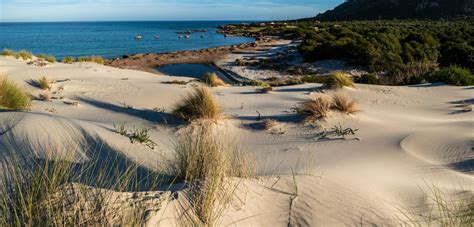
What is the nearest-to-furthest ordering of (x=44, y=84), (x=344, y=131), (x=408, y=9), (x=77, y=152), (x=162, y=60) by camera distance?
(x=77, y=152) → (x=344, y=131) → (x=44, y=84) → (x=162, y=60) → (x=408, y=9)

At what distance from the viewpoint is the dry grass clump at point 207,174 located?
3613 millimetres

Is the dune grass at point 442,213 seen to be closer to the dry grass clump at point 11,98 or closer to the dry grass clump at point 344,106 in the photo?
the dry grass clump at point 344,106

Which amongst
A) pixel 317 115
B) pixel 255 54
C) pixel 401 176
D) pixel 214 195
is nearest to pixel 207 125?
pixel 317 115

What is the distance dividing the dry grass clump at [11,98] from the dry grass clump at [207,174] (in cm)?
535

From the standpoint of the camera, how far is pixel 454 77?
45.6ft

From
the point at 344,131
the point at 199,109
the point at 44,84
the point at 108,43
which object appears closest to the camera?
the point at 344,131

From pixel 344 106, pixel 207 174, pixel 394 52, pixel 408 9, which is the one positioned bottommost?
pixel 394 52

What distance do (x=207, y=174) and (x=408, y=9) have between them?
307ft

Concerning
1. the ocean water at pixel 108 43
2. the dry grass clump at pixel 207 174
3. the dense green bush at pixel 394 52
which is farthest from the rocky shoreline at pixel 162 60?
the dry grass clump at pixel 207 174

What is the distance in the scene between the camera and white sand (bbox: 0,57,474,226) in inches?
164

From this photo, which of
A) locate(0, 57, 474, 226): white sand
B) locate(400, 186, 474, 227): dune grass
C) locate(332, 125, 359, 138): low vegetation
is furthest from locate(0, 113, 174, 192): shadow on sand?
locate(332, 125, 359, 138): low vegetation

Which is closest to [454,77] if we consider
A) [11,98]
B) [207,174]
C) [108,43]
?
[207,174]

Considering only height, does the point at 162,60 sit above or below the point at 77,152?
below

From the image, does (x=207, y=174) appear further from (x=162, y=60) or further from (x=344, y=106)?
(x=162, y=60)
